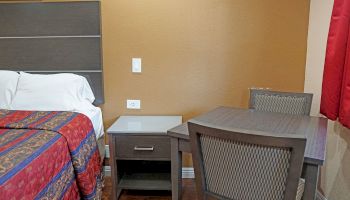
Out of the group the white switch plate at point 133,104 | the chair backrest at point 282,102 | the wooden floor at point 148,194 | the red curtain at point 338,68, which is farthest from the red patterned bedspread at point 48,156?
the red curtain at point 338,68

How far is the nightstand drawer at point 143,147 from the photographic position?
7.57 ft

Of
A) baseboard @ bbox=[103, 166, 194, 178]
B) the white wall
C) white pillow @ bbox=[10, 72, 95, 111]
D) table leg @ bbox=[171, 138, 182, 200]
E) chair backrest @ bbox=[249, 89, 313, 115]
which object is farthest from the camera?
baseboard @ bbox=[103, 166, 194, 178]

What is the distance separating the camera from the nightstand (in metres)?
2.31

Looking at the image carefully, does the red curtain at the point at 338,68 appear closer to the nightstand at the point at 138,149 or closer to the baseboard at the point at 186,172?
the nightstand at the point at 138,149

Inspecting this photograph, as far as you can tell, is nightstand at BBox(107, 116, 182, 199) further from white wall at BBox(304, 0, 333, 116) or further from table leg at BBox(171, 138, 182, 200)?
white wall at BBox(304, 0, 333, 116)

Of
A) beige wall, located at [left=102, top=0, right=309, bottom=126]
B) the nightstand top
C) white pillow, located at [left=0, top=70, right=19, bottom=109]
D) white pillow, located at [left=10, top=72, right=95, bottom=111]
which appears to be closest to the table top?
the nightstand top

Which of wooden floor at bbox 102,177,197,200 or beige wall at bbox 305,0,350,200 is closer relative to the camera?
beige wall at bbox 305,0,350,200

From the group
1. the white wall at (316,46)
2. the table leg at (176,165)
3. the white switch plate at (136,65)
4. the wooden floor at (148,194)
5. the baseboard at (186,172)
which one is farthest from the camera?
the baseboard at (186,172)

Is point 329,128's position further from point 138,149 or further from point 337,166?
point 138,149

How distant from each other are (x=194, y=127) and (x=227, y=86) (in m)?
1.50

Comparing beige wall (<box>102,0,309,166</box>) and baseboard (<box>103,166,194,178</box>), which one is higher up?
beige wall (<box>102,0,309,166</box>)

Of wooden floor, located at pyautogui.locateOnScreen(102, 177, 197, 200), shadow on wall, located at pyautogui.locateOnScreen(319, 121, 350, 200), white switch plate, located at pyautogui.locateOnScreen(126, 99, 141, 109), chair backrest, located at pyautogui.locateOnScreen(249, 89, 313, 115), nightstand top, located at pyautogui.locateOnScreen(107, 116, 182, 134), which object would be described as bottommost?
wooden floor, located at pyautogui.locateOnScreen(102, 177, 197, 200)

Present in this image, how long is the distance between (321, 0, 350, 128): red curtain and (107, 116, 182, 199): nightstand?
1183mm

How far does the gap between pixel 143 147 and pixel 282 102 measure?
3.68ft
